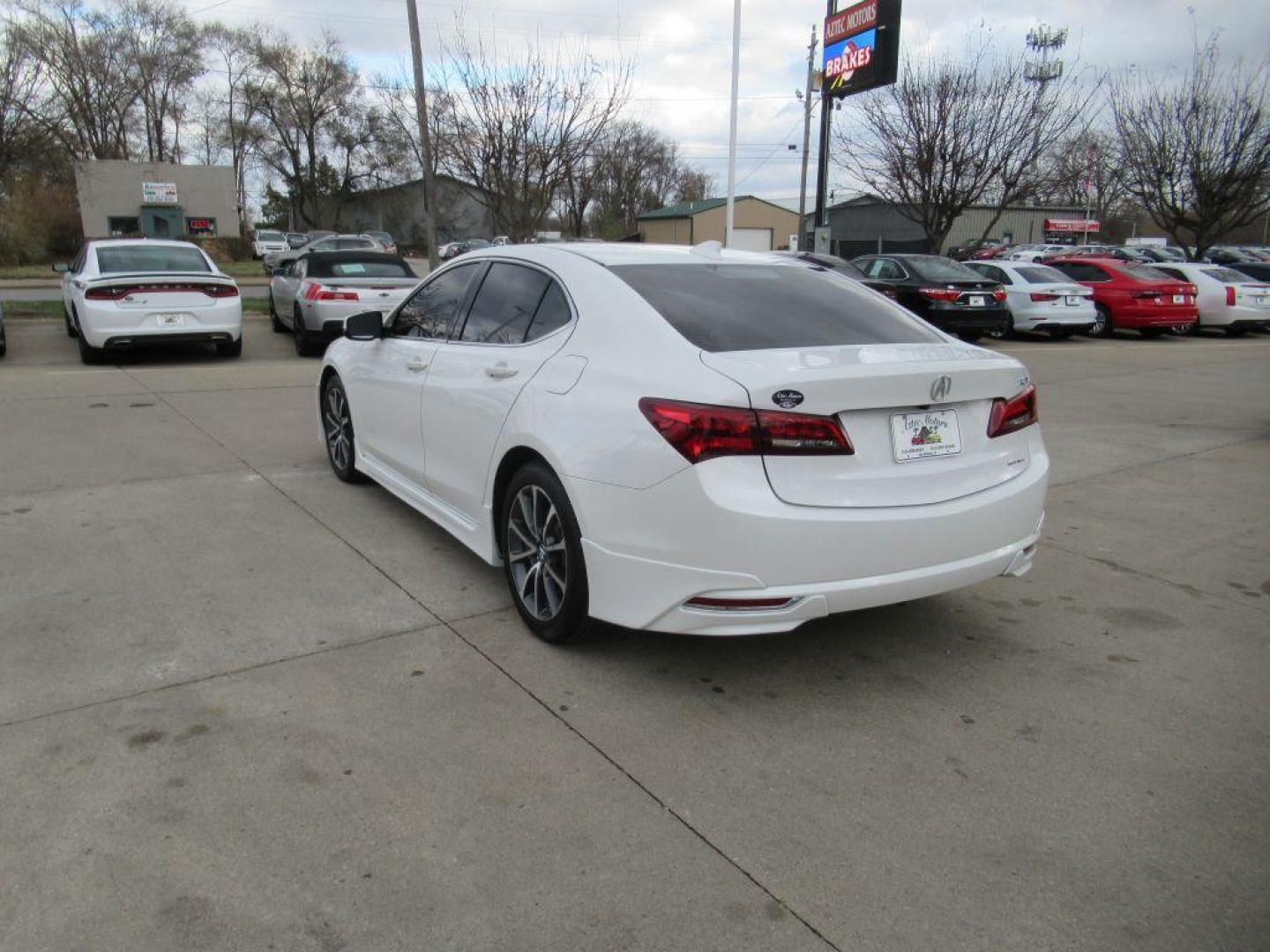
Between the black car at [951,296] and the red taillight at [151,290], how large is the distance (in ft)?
36.2

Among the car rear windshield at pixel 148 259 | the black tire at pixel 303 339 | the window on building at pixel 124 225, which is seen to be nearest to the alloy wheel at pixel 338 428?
the car rear windshield at pixel 148 259

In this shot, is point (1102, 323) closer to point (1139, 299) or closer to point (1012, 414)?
point (1139, 299)

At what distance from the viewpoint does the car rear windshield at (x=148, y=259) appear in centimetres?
1123

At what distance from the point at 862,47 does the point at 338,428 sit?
20044mm

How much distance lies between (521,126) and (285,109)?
54.1 metres

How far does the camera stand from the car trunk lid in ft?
10.0

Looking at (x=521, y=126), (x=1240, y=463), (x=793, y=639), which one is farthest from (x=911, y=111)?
(x=793, y=639)

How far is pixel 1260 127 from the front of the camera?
25.5m

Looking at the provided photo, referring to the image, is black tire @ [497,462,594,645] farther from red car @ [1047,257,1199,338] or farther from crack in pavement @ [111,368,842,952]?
red car @ [1047,257,1199,338]

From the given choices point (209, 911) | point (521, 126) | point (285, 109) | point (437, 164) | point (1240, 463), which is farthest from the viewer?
point (285, 109)

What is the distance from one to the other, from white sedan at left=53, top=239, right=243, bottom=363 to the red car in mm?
16158

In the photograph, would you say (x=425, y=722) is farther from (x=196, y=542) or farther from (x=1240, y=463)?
(x=1240, y=463)

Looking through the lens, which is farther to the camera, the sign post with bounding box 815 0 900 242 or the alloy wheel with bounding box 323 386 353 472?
the sign post with bounding box 815 0 900 242

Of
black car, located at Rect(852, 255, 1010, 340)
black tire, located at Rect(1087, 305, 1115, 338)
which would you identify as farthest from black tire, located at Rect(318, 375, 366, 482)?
black tire, located at Rect(1087, 305, 1115, 338)
